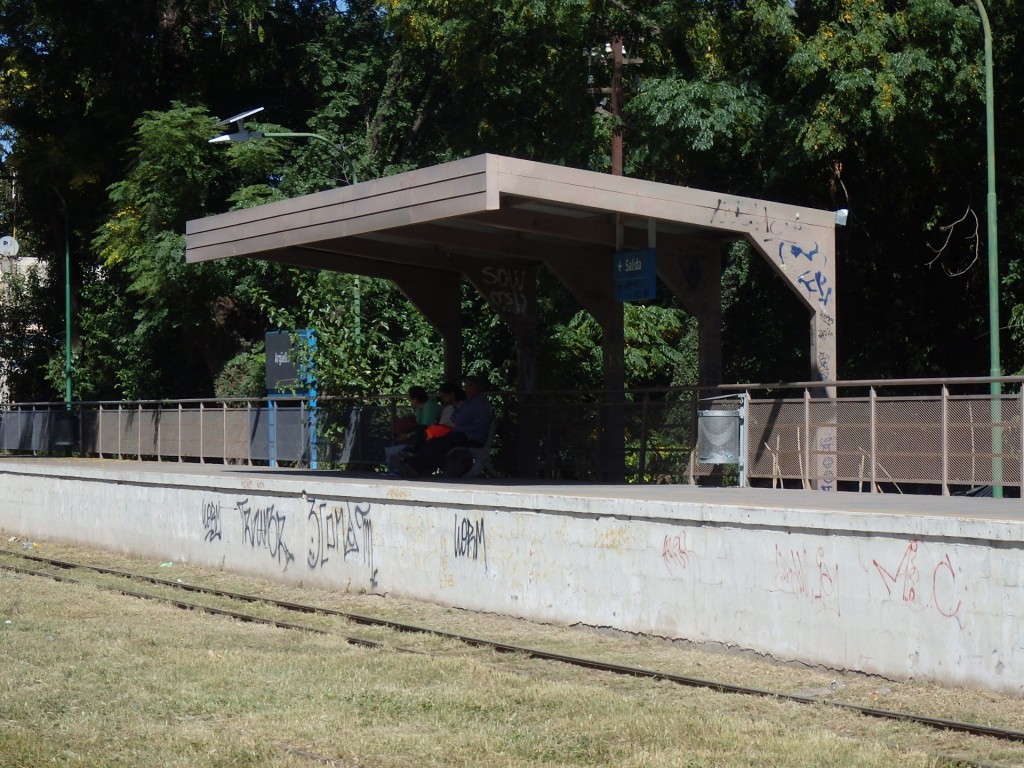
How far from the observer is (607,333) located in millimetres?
19438

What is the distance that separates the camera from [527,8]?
27203mm

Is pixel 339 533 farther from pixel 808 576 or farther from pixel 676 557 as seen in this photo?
pixel 808 576

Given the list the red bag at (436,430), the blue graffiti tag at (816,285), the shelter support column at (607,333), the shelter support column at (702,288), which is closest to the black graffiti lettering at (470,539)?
the shelter support column at (607,333)

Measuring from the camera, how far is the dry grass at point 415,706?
24.1 feet

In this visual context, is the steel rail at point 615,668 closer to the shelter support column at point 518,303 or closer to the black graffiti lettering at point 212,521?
the black graffiti lettering at point 212,521

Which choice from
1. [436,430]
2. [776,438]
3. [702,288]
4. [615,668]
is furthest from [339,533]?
[702,288]

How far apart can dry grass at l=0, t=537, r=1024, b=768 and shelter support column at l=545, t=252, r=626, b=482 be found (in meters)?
6.32

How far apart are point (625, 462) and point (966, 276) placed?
15.8 meters

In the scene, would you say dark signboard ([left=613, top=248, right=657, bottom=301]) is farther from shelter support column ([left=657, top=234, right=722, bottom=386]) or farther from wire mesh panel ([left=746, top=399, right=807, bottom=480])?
wire mesh panel ([left=746, top=399, right=807, bottom=480])

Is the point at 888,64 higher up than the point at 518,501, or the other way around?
the point at 888,64

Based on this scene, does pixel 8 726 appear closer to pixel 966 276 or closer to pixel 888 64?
pixel 888 64

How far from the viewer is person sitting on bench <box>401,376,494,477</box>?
18.4m

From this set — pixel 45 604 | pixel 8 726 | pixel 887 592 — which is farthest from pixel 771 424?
pixel 8 726

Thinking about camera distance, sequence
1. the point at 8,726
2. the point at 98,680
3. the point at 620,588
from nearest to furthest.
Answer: the point at 8,726 < the point at 98,680 < the point at 620,588
